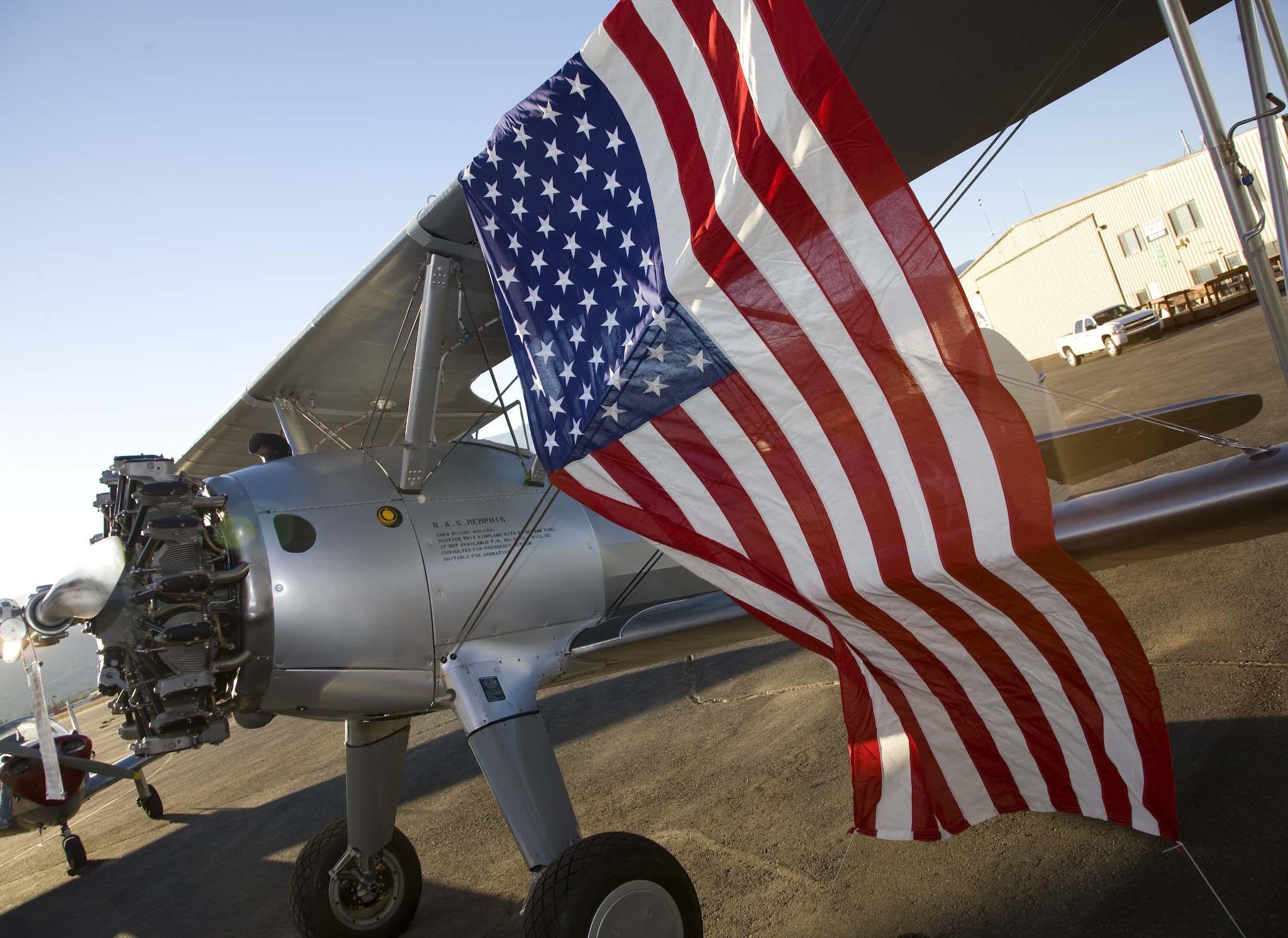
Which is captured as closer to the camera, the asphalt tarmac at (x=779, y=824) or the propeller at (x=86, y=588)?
the asphalt tarmac at (x=779, y=824)

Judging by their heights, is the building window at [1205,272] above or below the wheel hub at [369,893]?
above

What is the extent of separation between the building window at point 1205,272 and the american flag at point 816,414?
3192cm

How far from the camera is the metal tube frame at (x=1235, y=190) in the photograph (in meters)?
2.40

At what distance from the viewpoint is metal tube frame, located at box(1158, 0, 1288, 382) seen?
240 cm

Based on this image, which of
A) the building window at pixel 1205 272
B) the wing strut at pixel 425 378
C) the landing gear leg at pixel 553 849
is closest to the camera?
the landing gear leg at pixel 553 849

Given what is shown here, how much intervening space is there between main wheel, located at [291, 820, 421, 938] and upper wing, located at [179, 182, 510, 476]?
235 cm

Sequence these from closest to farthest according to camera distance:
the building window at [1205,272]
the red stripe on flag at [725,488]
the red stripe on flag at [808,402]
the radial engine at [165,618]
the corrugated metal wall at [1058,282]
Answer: the red stripe on flag at [808,402], the red stripe on flag at [725,488], the radial engine at [165,618], the building window at [1205,272], the corrugated metal wall at [1058,282]

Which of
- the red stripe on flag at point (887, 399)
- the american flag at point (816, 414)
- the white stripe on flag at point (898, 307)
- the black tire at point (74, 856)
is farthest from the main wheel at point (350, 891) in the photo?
the black tire at point (74, 856)

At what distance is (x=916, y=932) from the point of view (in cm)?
290

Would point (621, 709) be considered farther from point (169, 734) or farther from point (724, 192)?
point (724, 192)

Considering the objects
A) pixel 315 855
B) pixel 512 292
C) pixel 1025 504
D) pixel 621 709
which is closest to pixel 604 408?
pixel 512 292

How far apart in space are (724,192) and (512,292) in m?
1.01

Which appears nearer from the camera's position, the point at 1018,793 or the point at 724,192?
the point at 724,192

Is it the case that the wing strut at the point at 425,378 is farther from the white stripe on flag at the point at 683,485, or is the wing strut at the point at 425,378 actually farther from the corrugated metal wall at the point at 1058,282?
the corrugated metal wall at the point at 1058,282
